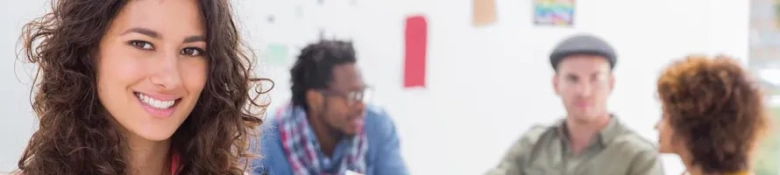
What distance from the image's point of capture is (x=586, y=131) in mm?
Result: 2891

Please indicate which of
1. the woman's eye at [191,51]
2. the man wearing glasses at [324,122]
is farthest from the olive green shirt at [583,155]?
the woman's eye at [191,51]

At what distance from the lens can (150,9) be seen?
145 centimetres

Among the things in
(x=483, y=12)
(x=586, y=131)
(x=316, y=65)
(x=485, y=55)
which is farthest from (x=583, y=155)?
(x=316, y=65)

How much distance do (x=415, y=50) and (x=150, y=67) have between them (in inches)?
58.1

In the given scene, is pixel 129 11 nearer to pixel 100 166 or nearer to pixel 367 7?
pixel 100 166

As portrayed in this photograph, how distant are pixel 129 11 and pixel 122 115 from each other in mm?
165

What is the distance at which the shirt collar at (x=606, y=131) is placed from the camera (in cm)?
290

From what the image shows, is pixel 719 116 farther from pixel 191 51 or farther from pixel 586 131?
pixel 191 51

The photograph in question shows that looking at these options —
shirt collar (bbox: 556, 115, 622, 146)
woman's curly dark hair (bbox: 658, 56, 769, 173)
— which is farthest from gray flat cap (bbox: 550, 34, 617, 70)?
woman's curly dark hair (bbox: 658, 56, 769, 173)

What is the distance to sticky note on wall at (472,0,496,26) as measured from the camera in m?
2.83

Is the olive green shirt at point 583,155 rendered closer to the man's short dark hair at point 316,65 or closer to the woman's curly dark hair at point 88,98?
the man's short dark hair at point 316,65

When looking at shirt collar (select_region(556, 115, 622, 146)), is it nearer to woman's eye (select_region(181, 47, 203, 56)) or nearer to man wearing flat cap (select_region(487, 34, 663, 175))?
man wearing flat cap (select_region(487, 34, 663, 175))

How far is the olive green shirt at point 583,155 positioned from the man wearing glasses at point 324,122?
42 centimetres

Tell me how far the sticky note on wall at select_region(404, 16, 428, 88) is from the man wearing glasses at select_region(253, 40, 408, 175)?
142mm
